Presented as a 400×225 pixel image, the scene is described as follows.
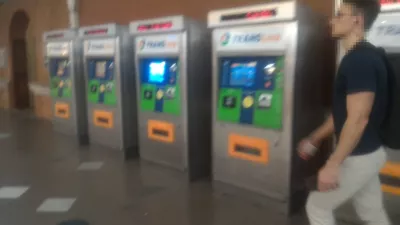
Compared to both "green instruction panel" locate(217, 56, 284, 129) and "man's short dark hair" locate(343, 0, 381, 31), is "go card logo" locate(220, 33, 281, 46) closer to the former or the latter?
"green instruction panel" locate(217, 56, 284, 129)

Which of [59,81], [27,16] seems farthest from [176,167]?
[27,16]

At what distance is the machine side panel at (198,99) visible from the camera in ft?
11.3

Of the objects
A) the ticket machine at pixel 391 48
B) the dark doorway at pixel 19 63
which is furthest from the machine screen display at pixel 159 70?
the dark doorway at pixel 19 63

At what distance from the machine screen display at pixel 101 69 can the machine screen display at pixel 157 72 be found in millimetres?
903

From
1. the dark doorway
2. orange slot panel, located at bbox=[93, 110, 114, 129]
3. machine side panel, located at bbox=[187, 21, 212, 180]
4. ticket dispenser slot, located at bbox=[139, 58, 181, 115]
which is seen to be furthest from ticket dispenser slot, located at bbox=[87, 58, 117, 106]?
the dark doorway

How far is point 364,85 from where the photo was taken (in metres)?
1.56

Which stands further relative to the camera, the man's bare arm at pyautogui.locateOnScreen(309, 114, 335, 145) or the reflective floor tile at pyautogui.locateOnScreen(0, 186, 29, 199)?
the reflective floor tile at pyautogui.locateOnScreen(0, 186, 29, 199)

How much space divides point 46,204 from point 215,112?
1445 millimetres

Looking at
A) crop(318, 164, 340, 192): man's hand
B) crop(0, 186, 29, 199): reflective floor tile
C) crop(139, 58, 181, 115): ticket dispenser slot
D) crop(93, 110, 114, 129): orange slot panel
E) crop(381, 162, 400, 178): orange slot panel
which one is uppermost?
crop(139, 58, 181, 115): ticket dispenser slot

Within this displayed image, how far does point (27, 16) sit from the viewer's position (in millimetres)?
7992

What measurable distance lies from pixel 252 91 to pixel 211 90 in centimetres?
74

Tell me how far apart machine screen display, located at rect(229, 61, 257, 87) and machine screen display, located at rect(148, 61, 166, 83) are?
35.7 inches

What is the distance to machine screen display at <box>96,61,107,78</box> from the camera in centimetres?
457

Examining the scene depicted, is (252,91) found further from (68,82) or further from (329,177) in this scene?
(68,82)
